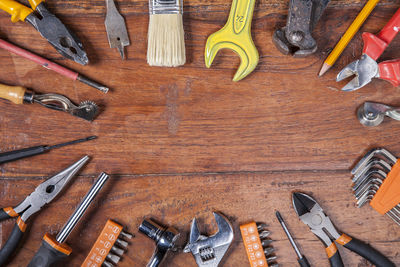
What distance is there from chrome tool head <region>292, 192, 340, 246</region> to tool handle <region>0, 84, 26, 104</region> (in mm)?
852

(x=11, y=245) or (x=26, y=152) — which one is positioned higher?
(x=26, y=152)

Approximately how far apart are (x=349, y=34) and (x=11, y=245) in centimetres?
111

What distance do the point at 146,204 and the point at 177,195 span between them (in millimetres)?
96

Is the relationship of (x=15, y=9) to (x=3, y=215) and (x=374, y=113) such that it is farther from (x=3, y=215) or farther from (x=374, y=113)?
(x=374, y=113)

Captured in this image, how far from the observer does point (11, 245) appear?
38.6 inches

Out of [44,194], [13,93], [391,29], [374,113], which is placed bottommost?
[44,194]

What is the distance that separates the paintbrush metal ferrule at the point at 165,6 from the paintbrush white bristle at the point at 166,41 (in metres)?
0.01

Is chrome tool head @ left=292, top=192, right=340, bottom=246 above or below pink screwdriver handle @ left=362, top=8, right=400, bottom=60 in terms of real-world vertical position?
below

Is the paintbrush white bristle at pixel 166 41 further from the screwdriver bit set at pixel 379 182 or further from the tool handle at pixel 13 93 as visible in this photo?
the screwdriver bit set at pixel 379 182

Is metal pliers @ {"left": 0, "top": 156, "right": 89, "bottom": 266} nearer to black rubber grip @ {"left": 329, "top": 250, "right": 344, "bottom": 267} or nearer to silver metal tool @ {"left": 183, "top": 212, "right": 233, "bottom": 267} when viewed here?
silver metal tool @ {"left": 183, "top": 212, "right": 233, "bottom": 267}

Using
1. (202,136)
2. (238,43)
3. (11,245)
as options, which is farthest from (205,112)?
(11,245)

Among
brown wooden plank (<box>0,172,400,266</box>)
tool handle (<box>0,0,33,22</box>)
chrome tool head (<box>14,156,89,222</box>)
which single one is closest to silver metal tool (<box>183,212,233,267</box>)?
brown wooden plank (<box>0,172,400,266</box>)

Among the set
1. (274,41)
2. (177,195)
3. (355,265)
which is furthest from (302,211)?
(274,41)

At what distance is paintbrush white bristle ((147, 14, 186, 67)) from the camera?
3.16ft
